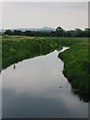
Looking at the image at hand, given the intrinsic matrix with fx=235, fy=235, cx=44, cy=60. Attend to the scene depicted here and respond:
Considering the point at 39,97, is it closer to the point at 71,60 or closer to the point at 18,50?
the point at 71,60

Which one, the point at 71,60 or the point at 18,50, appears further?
the point at 18,50

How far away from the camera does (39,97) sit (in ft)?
84.5

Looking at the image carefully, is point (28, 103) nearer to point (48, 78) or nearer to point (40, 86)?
point (40, 86)

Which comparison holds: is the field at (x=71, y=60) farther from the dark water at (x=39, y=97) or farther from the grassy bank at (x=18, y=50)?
the dark water at (x=39, y=97)

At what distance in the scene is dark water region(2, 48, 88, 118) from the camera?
70.8ft

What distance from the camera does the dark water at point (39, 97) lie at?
850 inches

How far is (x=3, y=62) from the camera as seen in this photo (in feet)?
137

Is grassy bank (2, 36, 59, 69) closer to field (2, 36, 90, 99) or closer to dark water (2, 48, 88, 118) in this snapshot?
field (2, 36, 90, 99)

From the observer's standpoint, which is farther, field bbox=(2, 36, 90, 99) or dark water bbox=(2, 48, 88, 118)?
field bbox=(2, 36, 90, 99)

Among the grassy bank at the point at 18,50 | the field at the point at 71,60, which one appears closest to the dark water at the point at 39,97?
the field at the point at 71,60

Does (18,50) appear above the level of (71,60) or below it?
above

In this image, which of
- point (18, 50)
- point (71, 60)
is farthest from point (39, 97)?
point (18, 50)

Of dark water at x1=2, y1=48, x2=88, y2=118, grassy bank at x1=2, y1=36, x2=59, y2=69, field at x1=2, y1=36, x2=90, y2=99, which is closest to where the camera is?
dark water at x1=2, y1=48, x2=88, y2=118

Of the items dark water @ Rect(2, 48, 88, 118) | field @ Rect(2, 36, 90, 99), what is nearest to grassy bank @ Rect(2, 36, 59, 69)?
field @ Rect(2, 36, 90, 99)
